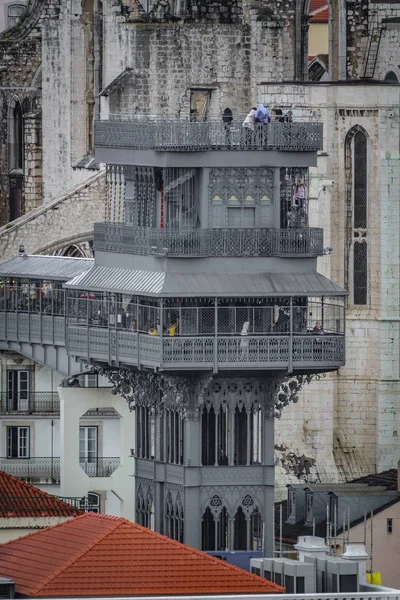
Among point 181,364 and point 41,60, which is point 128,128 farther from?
point 41,60

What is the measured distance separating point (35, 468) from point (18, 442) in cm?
304

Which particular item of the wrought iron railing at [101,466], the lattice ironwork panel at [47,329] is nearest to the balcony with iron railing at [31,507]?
the wrought iron railing at [101,466]

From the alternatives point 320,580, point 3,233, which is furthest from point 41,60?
point 320,580

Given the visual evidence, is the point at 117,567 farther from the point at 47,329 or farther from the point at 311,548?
the point at 47,329

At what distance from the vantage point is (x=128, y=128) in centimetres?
11912

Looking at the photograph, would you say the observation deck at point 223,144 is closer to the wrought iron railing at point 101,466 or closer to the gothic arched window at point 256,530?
the gothic arched window at point 256,530

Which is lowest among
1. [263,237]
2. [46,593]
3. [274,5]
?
[46,593]

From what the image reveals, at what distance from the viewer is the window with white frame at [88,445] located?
131875mm

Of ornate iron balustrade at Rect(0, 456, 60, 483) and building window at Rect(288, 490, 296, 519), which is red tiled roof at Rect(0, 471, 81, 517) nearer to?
building window at Rect(288, 490, 296, 519)

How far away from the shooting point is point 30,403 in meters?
140

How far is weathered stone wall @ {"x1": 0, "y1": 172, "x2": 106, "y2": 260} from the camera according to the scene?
485 feet

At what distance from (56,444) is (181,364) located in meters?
24.7

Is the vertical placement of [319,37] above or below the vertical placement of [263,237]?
above

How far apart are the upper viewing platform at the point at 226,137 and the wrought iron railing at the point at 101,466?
50.6 feet
